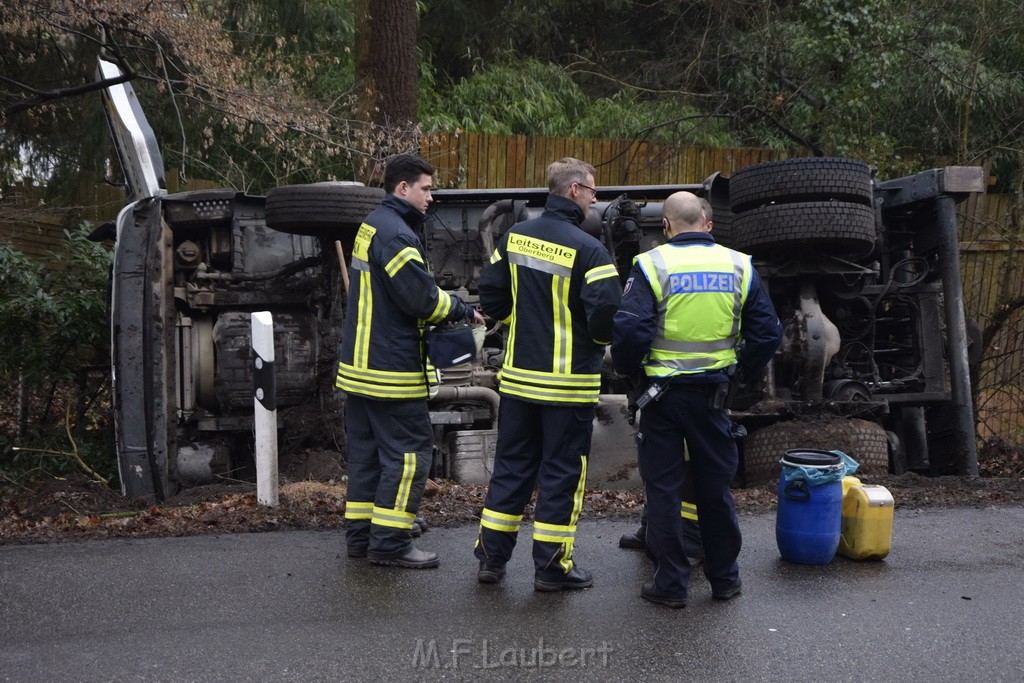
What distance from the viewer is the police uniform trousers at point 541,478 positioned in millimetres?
4773

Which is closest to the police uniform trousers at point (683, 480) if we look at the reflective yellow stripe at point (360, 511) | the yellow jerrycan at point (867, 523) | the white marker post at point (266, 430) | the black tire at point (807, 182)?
the yellow jerrycan at point (867, 523)

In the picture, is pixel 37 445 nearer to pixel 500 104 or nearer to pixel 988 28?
pixel 500 104

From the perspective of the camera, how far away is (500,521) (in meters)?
4.84

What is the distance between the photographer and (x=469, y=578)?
497 cm

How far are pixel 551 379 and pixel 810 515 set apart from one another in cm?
143

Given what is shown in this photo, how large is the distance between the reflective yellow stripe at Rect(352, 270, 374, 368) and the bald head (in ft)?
4.65

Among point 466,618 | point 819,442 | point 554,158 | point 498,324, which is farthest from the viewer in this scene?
point 554,158

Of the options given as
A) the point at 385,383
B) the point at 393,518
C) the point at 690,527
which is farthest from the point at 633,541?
the point at 385,383

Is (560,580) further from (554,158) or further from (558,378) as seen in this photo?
(554,158)

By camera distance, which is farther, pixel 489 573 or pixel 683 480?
pixel 489 573

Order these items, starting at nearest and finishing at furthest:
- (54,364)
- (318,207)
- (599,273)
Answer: (599,273)
(318,207)
(54,364)

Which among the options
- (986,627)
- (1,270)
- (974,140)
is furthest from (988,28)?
(1,270)

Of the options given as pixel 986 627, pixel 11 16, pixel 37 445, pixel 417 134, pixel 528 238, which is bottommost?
pixel 986 627

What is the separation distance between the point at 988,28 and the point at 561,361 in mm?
8772
